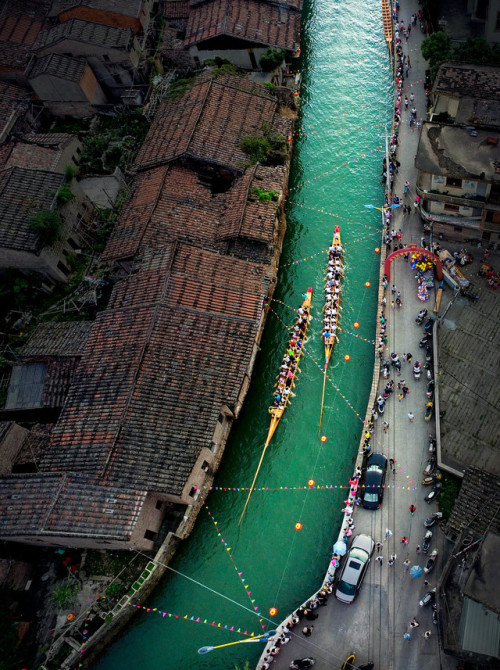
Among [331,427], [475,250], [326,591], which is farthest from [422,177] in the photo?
[326,591]

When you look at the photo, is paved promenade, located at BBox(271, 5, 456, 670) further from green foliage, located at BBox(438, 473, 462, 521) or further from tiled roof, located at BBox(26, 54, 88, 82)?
tiled roof, located at BBox(26, 54, 88, 82)

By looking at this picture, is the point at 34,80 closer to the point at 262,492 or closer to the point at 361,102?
the point at 361,102

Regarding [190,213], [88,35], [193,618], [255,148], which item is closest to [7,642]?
[193,618]

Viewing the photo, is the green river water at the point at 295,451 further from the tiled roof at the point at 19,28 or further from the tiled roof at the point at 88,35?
the tiled roof at the point at 19,28

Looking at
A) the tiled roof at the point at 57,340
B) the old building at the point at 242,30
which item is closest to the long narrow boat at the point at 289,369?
the tiled roof at the point at 57,340

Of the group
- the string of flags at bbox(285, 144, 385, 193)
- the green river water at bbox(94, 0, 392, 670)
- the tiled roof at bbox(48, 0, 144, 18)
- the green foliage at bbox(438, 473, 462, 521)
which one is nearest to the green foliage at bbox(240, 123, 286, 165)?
the string of flags at bbox(285, 144, 385, 193)

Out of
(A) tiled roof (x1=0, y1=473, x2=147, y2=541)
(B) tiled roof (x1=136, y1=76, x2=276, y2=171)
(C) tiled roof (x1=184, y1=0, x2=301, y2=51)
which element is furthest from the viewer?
(C) tiled roof (x1=184, y1=0, x2=301, y2=51)

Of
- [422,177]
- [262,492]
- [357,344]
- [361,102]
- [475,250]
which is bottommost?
[262,492]

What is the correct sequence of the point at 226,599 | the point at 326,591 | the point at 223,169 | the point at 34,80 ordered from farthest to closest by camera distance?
the point at 34,80 → the point at 223,169 → the point at 226,599 → the point at 326,591
